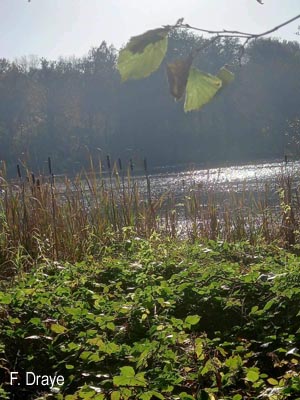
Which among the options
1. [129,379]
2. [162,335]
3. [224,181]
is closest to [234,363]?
[162,335]

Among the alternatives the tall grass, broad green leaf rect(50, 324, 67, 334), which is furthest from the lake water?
broad green leaf rect(50, 324, 67, 334)

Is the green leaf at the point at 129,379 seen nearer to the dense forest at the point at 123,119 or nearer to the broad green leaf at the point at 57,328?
the broad green leaf at the point at 57,328

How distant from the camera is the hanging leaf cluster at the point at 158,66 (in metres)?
0.71

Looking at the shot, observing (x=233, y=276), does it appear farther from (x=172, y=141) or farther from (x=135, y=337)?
(x=172, y=141)

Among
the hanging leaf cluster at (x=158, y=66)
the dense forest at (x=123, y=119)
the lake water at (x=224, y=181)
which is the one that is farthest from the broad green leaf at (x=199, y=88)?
the dense forest at (x=123, y=119)

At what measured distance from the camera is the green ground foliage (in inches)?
75.6

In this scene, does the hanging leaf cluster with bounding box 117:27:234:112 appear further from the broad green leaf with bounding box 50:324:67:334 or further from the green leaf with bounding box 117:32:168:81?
the broad green leaf with bounding box 50:324:67:334

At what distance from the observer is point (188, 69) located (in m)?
0.72

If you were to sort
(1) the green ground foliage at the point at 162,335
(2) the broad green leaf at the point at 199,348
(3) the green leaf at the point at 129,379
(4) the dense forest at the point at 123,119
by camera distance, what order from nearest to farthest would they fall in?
(3) the green leaf at the point at 129,379 → (1) the green ground foliage at the point at 162,335 → (2) the broad green leaf at the point at 199,348 → (4) the dense forest at the point at 123,119

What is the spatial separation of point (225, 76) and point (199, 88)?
0.07 meters

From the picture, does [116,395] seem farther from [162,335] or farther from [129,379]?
[162,335]

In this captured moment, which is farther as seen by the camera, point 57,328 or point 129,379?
point 57,328

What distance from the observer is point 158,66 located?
718mm

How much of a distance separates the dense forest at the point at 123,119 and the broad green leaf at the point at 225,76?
3525 cm
